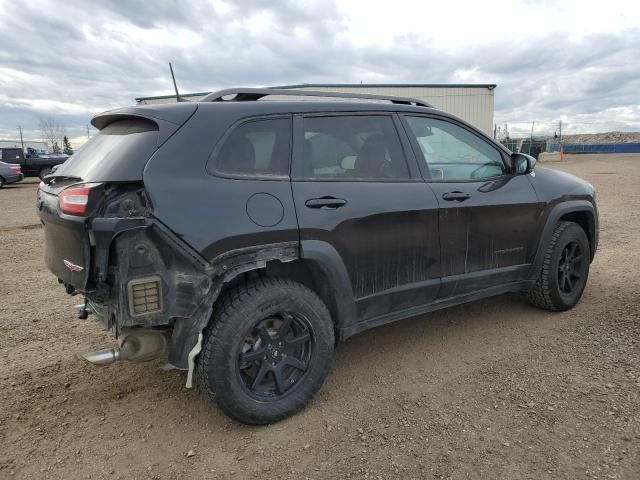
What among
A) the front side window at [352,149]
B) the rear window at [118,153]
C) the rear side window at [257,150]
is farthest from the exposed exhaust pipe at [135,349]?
the front side window at [352,149]

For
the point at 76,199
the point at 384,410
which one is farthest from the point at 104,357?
the point at 384,410

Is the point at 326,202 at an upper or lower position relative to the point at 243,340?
upper

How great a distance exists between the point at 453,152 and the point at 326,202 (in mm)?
1438

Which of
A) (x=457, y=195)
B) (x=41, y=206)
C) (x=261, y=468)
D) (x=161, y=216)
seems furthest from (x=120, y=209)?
(x=457, y=195)

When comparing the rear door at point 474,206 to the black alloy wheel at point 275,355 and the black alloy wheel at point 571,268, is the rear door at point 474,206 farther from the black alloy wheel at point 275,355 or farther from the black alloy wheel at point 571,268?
the black alloy wheel at point 275,355

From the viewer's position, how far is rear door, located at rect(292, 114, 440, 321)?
2.85m

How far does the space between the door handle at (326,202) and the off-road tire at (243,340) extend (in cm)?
47

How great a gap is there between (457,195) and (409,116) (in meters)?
0.67

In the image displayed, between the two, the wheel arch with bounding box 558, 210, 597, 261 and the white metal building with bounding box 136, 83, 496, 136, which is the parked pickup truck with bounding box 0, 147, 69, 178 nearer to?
the white metal building with bounding box 136, 83, 496, 136

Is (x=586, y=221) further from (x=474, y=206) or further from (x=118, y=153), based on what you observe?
(x=118, y=153)

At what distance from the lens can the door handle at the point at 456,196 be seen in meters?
3.35

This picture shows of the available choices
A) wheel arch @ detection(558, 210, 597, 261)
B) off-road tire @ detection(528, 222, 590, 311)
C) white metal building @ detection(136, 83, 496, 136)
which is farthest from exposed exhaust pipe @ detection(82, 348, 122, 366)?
white metal building @ detection(136, 83, 496, 136)

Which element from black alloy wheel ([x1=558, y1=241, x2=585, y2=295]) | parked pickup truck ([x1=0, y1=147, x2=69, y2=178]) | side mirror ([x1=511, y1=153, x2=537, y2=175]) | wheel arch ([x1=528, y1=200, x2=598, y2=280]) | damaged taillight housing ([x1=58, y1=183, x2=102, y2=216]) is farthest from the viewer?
parked pickup truck ([x1=0, y1=147, x2=69, y2=178])

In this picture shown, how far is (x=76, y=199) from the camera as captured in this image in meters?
2.37
